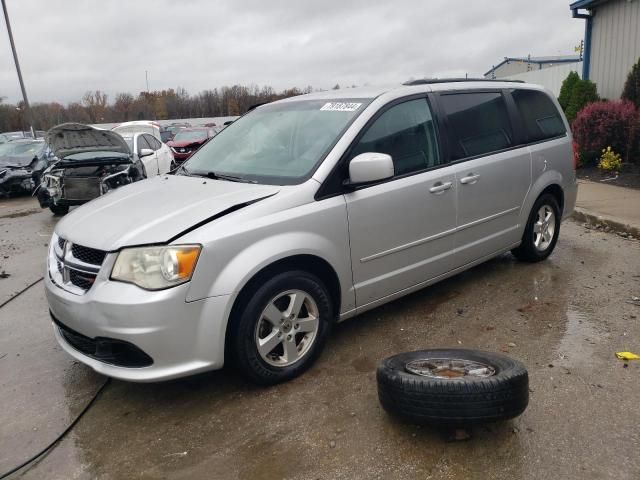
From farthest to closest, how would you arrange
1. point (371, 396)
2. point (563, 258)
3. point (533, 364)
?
point (563, 258) → point (533, 364) → point (371, 396)

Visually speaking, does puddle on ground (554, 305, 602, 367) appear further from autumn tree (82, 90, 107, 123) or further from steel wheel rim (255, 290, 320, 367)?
autumn tree (82, 90, 107, 123)

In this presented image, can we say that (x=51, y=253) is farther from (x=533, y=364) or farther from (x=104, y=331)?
(x=533, y=364)

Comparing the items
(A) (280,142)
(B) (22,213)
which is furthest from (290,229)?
(B) (22,213)

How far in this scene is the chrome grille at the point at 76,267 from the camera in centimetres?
307

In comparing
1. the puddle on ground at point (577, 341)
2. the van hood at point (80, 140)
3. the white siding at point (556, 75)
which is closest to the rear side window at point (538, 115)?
the puddle on ground at point (577, 341)

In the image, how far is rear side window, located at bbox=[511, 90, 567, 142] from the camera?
5.06 metres

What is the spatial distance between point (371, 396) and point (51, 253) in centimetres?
229

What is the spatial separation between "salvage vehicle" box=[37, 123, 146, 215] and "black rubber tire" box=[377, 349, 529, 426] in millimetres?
7750

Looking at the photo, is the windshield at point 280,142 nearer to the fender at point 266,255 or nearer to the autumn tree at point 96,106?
the fender at point 266,255

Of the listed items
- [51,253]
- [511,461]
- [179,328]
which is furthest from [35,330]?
[511,461]

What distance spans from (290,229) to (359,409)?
1119mm

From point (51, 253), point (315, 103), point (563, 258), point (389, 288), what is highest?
point (315, 103)

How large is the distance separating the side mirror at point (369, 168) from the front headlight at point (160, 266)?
113 centimetres

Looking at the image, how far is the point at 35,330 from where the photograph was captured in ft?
14.8
